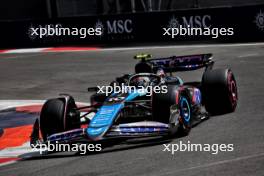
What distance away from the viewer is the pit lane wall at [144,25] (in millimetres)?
27359

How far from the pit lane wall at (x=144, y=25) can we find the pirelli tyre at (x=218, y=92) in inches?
591

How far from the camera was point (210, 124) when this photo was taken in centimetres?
1177

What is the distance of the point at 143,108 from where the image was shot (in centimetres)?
1143

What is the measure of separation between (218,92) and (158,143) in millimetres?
2350

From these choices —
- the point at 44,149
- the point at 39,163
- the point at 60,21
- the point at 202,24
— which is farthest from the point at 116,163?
the point at 60,21

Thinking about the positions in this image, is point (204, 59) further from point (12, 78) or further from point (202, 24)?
point (202, 24)

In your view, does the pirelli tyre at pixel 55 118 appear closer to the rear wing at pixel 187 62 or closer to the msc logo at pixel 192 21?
the rear wing at pixel 187 62

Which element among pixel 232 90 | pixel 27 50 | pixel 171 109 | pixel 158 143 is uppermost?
pixel 171 109

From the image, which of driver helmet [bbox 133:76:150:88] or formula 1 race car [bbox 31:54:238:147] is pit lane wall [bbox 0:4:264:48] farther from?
driver helmet [bbox 133:76:150:88]

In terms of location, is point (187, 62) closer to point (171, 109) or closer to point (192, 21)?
point (171, 109)

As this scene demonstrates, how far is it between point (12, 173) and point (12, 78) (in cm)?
1350

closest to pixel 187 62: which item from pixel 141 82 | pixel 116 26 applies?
pixel 141 82

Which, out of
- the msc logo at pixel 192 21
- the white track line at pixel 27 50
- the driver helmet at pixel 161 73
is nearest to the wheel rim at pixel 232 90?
the driver helmet at pixel 161 73

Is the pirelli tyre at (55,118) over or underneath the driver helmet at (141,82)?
underneath
